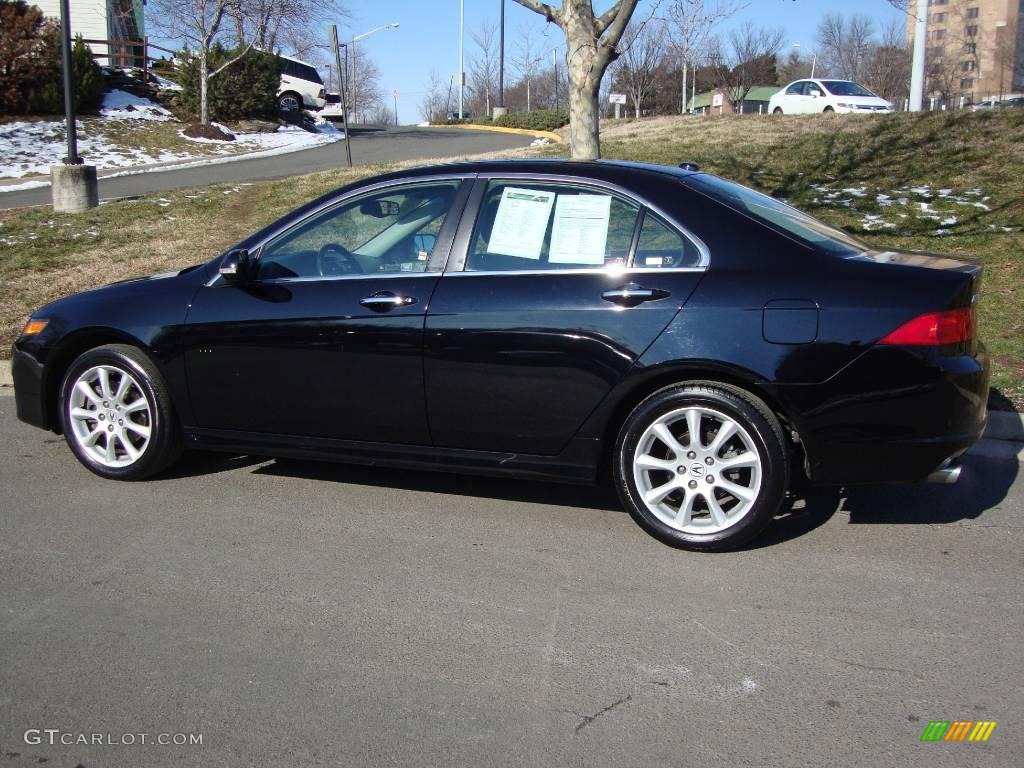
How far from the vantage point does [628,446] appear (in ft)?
14.1

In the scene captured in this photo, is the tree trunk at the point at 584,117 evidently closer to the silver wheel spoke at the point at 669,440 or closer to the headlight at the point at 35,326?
the headlight at the point at 35,326

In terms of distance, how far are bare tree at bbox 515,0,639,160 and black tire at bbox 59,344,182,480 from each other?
629 cm

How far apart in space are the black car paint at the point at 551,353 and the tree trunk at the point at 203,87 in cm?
2616

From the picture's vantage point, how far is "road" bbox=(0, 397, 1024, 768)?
295 cm

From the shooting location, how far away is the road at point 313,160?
1820 centimetres

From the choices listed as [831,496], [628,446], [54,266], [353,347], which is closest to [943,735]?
[628,446]

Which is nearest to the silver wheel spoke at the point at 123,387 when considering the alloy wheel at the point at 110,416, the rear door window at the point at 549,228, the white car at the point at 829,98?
the alloy wheel at the point at 110,416

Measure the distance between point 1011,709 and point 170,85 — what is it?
35.3 m

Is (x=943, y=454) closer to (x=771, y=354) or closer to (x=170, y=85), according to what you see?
Answer: (x=771, y=354)

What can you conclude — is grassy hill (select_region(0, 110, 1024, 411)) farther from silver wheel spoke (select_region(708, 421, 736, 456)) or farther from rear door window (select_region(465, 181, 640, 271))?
rear door window (select_region(465, 181, 640, 271))

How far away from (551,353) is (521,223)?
67 centimetres

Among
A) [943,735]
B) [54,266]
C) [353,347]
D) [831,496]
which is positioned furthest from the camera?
[54,266]

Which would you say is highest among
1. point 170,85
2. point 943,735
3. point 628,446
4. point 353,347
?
point 170,85

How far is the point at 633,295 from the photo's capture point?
4.25m
